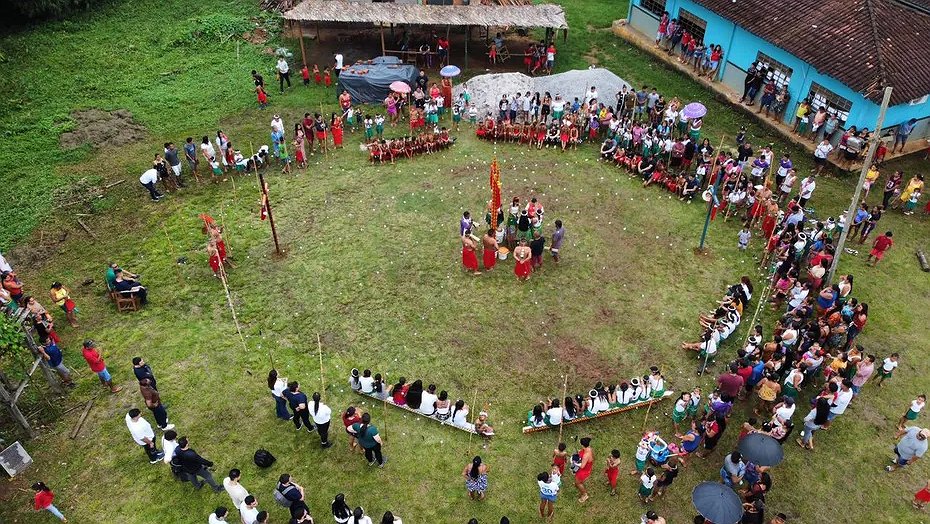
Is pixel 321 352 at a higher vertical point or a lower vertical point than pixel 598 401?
lower

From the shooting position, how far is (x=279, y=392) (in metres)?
13.9

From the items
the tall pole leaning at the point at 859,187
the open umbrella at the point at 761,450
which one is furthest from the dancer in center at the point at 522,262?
the tall pole leaning at the point at 859,187

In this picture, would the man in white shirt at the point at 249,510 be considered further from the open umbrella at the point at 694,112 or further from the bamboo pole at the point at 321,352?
the open umbrella at the point at 694,112

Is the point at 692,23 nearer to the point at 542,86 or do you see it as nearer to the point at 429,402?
the point at 542,86

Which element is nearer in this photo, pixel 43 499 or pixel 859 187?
pixel 43 499

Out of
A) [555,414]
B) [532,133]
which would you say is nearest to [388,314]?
[555,414]

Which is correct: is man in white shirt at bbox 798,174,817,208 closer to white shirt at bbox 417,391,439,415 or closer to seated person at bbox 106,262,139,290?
white shirt at bbox 417,391,439,415

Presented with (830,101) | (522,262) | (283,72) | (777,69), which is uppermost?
(777,69)

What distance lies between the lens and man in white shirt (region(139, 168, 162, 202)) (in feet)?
68.0

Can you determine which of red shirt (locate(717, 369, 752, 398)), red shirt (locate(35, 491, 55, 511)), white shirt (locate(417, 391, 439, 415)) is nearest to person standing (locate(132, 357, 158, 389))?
red shirt (locate(35, 491, 55, 511))

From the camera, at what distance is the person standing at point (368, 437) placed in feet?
42.0

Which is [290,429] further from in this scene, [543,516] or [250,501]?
[543,516]

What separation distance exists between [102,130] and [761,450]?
23.7 metres

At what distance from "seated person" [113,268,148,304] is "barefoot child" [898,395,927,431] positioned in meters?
18.1
